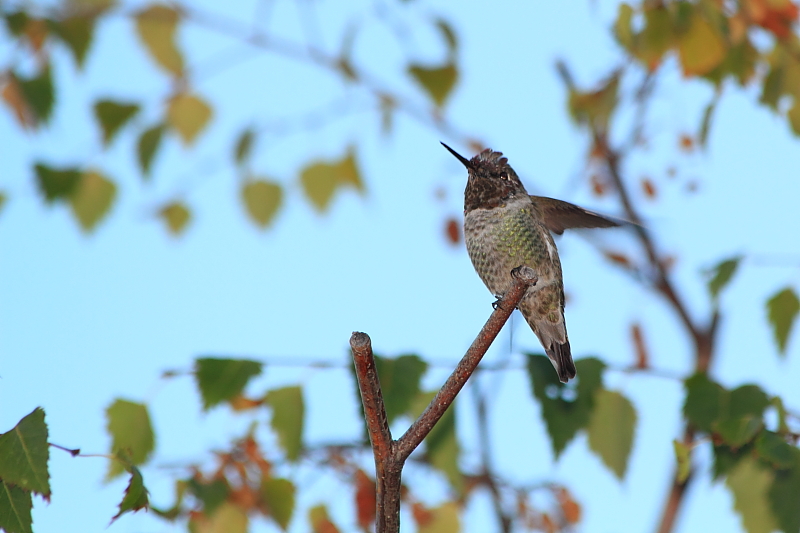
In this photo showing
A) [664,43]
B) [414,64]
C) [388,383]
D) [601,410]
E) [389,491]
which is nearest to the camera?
[389,491]

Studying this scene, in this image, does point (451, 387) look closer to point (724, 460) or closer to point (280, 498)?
point (724, 460)

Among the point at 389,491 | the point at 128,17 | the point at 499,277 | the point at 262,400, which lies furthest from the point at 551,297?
the point at 128,17

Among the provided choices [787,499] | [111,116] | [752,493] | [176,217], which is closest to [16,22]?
A: [111,116]

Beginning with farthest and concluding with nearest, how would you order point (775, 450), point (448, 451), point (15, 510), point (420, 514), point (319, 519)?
point (420, 514)
point (319, 519)
point (448, 451)
point (775, 450)
point (15, 510)

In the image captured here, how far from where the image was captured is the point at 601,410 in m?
3.89

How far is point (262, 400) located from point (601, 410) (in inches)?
66.2

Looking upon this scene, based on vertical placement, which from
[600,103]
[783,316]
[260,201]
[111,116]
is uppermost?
[600,103]

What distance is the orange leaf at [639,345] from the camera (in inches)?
204

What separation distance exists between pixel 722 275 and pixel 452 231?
2454 millimetres

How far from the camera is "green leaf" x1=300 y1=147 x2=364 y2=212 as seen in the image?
5.50 m

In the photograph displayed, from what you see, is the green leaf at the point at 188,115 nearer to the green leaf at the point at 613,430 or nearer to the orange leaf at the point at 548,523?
the green leaf at the point at 613,430

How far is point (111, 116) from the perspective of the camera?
5238 mm

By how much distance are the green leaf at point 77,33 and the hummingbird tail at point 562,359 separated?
3177 millimetres

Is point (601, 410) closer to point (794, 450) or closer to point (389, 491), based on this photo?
point (794, 450)
